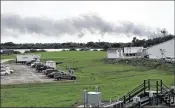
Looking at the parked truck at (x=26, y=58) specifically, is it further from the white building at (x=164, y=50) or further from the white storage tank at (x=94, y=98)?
the white storage tank at (x=94, y=98)

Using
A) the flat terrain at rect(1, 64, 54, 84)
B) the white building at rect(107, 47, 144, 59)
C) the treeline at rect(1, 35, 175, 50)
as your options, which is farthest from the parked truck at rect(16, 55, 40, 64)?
the flat terrain at rect(1, 64, 54, 84)

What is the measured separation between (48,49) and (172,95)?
7605 cm

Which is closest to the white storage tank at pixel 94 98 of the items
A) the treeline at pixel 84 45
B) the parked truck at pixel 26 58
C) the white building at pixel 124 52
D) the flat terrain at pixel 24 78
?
the flat terrain at pixel 24 78

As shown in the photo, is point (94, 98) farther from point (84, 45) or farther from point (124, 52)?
point (84, 45)

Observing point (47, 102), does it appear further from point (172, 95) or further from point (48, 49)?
point (48, 49)

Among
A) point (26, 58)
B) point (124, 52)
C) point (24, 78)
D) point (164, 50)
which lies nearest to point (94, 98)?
point (24, 78)

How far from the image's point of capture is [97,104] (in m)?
17.6

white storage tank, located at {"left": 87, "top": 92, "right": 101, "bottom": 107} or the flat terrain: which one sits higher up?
white storage tank, located at {"left": 87, "top": 92, "right": 101, "bottom": 107}

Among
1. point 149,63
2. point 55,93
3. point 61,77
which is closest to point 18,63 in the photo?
point 149,63

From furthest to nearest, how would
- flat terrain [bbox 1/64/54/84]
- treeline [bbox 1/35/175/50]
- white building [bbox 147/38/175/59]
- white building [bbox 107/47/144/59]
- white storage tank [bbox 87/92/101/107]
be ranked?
1. treeline [bbox 1/35/175/50]
2. white building [bbox 107/47/144/59]
3. white building [bbox 147/38/175/59]
4. flat terrain [bbox 1/64/54/84]
5. white storage tank [bbox 87/92/101/107]

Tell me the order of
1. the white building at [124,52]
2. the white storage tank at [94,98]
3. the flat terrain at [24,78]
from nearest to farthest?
the white storage tank at [94,98], the flat terrain at [24,78], the white building at [124,52]

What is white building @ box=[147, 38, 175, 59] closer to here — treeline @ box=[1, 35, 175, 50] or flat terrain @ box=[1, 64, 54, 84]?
flat terrain @ box=[1, 64, 54, 84]

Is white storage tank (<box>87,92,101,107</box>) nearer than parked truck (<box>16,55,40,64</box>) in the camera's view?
Yes

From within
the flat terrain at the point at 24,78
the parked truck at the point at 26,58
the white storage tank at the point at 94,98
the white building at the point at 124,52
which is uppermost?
the white building at the point at 124,52
